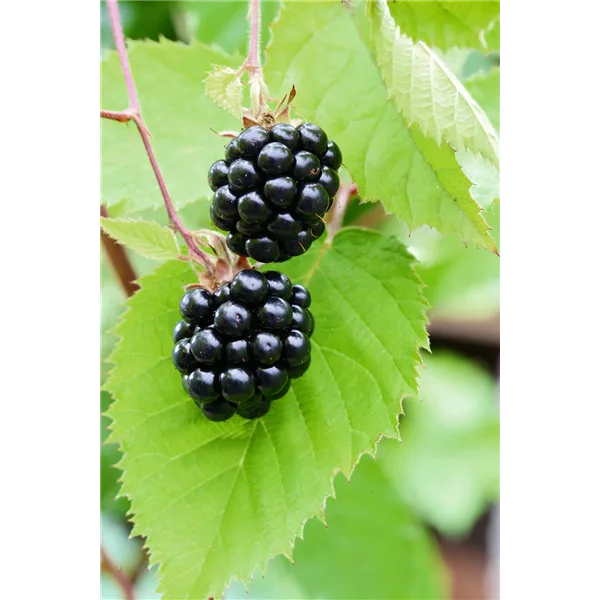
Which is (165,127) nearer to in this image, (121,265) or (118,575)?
(121,265)

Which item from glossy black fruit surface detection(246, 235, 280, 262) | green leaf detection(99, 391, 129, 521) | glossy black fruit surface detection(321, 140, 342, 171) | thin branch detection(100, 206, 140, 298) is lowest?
green leaf detection(99, 391, 129, 521)

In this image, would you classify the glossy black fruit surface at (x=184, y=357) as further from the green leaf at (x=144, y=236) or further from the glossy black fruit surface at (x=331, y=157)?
the glossy black fruit surface at (x=331, y=157)

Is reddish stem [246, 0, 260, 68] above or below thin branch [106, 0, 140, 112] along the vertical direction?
above

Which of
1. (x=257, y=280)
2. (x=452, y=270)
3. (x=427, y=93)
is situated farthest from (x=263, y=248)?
(x=452, y=270)

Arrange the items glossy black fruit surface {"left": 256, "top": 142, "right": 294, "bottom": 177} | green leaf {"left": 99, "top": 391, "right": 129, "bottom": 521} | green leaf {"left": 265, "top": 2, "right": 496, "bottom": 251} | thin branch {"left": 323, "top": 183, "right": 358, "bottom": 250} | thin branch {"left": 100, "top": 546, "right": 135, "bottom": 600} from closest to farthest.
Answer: glossy black fruit surface {"left": 256, "top": 142, "right": 294, "bottom": 177} < green leaf {"left": 265, "top": 2, "right": 496, "bottom": 251} < thin branch {"left": 323, "top": 183, "right": 358, "bottom": 250} < thin branch {"left": 100, "top": 546, "right": 135, "bottom": 600} < green leaf {"left": 99, "top": 391, "right": 129, "bottom": 521}

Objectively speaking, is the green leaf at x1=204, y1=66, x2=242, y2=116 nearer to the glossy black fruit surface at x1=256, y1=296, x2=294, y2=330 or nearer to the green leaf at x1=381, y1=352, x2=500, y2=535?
the glossy black fruit surface at x1=256, y1=296, x2=294, y2=330

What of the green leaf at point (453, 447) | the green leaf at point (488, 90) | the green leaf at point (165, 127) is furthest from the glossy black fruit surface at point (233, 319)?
the green leaf at point (453, 447)

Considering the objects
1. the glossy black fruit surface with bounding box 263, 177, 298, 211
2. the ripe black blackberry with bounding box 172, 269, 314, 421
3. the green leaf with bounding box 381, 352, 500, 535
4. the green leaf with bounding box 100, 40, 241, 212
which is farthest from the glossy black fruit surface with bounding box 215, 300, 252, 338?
the green leaf with bounding box 381, 352, 500, 535
